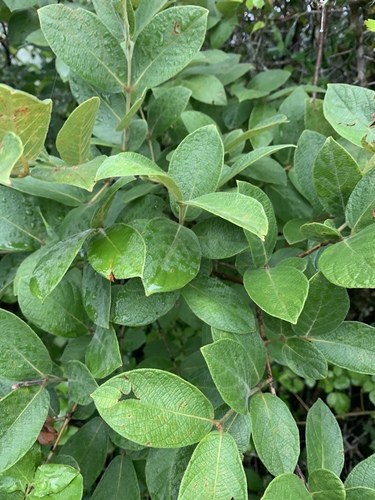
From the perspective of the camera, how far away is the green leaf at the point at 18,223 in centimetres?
65

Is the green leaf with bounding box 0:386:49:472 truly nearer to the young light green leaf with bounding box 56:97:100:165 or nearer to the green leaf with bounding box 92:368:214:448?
the green leaf with bounding box 92:368:214:448

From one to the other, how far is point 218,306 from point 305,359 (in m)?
0.13

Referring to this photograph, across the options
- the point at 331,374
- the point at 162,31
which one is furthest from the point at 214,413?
the point at 331,374

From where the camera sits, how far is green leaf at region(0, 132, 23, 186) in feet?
1.25

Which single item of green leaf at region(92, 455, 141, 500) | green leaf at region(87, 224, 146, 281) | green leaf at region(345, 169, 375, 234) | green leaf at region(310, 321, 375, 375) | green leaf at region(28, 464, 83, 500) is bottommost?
green leaf at region(92, 455, 141, 500)

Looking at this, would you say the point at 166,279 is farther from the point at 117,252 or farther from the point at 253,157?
the point at 253,157

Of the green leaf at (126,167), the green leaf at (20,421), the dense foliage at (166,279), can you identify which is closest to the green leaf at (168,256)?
the dense foliage at (166,279)

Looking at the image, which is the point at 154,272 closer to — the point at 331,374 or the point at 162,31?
the point at 162,31

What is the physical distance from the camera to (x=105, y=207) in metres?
0.56

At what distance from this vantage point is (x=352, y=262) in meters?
0.48

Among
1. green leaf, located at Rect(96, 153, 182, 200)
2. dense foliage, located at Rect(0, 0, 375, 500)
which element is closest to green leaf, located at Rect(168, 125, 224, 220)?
dense foliage, located at Rect(0, 0, 375, 500)

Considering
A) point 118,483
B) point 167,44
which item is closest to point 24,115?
point 167,44

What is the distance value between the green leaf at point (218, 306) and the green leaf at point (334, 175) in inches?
7.0

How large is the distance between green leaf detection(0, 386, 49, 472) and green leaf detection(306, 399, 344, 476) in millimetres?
329
